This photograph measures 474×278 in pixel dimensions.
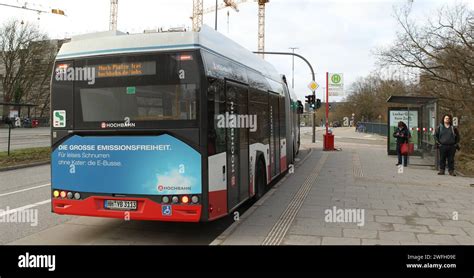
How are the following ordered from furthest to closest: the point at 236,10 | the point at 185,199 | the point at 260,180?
the point at 236,10
the point at 260,180
the point at 185,199

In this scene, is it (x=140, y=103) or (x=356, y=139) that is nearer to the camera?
(x=140, y=103)

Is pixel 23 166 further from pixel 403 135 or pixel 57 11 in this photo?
pixel 57 11

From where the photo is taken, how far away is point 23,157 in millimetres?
15836

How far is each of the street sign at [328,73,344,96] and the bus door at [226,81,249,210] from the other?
17.6 meters

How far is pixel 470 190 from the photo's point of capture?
10008 millimetres

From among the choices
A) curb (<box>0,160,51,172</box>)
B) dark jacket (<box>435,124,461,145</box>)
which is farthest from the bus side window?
curb (<box>0,160,51,172</box>)

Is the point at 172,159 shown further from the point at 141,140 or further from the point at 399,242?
the point at 399,242

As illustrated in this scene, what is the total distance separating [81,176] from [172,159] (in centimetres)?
141

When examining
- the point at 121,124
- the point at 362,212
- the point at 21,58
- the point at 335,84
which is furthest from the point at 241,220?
the point at 21,58

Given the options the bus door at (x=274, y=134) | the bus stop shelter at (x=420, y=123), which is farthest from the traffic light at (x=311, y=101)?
the bus door at (x=274, y=134)

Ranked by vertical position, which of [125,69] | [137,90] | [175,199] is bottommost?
[175,199]

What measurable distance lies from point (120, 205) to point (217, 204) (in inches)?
52.2

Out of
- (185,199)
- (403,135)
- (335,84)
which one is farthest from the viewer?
(335,84)
